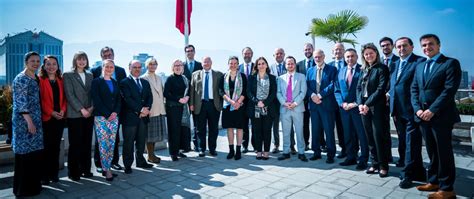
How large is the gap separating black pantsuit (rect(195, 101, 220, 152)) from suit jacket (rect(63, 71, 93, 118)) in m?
2.02

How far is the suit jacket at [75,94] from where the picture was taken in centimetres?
405

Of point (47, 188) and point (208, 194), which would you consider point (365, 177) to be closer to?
point (208, 194)

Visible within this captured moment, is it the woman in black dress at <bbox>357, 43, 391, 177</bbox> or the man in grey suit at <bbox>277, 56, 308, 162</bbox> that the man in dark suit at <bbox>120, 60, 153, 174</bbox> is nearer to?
the man in grey suit at <bbox>277, 56, 308, 162</bbox>

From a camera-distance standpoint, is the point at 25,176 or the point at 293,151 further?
the point at 293,151

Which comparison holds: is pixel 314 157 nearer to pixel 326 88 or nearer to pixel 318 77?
pixel 326 88

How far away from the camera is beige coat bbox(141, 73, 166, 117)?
4992 millimetres

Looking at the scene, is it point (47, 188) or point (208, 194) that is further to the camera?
point (47, 188)

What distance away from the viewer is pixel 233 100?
17.2ft

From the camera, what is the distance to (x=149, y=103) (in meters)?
4.70

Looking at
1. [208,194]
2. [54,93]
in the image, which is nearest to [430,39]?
[208,194]

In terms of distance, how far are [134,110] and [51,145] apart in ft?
3.96

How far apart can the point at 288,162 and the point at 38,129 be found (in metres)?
3.78

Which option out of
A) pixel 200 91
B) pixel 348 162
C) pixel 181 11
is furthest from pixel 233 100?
pixel 181 11

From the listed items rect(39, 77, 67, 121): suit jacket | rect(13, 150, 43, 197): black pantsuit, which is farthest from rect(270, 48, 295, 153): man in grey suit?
rect(13, 150, 43, 197): black pantsuit
